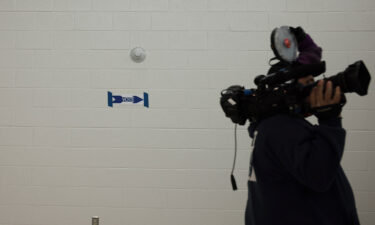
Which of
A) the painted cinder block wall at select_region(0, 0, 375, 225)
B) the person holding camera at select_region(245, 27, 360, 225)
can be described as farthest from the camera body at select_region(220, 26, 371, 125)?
the painted cinder block wall at select_region(0, 0, 375, 225)

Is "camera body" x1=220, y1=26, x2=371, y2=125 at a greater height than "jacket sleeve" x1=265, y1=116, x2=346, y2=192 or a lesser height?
greater

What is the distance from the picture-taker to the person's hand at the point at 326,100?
3.39 ft

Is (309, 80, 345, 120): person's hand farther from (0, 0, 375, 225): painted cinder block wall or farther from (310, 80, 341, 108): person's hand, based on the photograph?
(0, 0, 375, 225): painted cinder block wall

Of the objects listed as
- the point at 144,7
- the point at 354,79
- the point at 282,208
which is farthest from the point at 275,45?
the point at 144,7

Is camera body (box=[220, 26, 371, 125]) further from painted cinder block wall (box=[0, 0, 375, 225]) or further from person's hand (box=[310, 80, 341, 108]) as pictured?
painted cinder block wall (box=[0, 0, 375, 225])

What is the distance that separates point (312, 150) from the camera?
3.35 feet

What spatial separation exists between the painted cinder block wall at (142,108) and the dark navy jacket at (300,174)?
49.7 inches

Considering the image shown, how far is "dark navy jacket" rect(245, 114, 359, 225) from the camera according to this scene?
1016mm

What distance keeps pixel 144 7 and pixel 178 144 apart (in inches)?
41.8

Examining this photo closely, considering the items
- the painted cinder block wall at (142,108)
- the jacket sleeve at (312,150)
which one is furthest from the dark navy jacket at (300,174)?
the painted cinder block wall at (142,108)

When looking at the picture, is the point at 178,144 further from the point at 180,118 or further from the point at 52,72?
the point at 52,72

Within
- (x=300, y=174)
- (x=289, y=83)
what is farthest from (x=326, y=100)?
(x=300, y=174)

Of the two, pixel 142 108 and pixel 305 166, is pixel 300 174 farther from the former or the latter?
pixel 142 108

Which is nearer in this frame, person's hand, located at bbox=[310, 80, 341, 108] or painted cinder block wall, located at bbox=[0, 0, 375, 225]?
person's hand, located at bbox=[310, 80, 341, 108]
